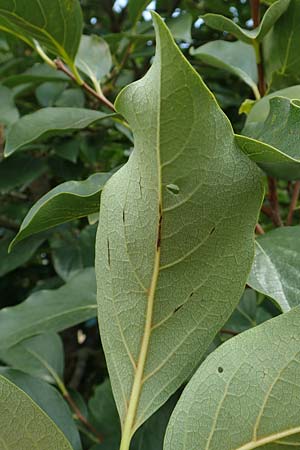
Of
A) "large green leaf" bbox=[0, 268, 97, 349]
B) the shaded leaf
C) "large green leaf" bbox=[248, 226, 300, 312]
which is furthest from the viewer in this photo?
the shaded leaf

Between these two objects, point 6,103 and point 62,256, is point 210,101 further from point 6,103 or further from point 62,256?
point 62,256

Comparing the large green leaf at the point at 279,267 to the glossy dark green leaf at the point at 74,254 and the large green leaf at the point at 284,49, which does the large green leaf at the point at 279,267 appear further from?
the glossy dark green leaf at the point at 74,254

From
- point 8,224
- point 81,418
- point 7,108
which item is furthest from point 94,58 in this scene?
point 81,418

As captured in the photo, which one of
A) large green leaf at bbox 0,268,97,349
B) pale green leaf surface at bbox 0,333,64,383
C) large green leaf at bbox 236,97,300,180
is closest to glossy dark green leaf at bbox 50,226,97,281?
pale green leaf surface at bbox 0,333,64,383

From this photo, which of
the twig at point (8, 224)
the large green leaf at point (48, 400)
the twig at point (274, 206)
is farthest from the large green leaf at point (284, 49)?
the twig at point (8, 224)

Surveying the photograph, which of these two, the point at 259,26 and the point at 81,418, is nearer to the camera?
the point at 259,26

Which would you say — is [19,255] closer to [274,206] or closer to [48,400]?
[48,400]

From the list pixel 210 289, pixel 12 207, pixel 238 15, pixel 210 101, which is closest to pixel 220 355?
pixel 210 289

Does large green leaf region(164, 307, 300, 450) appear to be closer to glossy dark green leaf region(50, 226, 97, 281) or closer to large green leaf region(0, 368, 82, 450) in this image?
large green leaf region(0, 368, 82, 450)
